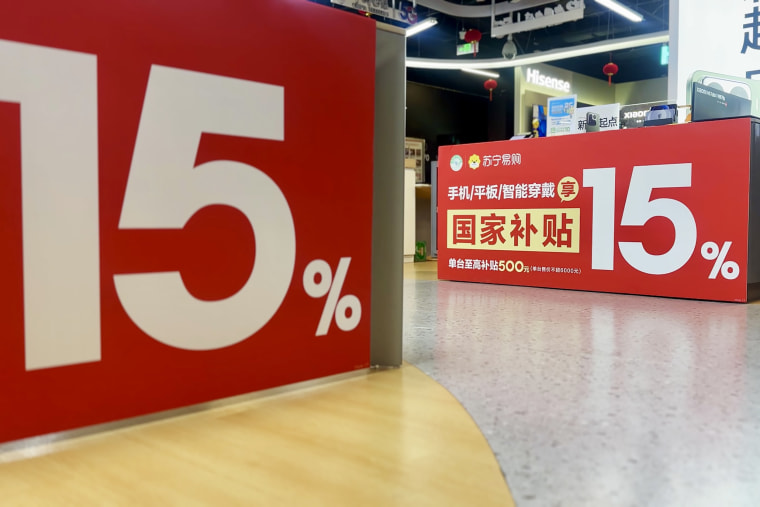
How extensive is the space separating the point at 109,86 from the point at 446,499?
1.06 metres

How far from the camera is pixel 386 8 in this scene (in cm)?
923

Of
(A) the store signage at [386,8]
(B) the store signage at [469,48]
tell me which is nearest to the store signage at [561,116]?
(A) the store signage at [386,8]

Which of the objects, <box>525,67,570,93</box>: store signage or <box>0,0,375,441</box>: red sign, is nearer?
<box>0,0,375,441</box>: red sign

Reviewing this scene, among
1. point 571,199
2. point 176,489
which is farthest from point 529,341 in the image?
point 571,199

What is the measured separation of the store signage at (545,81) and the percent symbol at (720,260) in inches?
424

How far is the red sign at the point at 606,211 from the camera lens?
145 inches

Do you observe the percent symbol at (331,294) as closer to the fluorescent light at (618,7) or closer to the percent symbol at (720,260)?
the percent symbol at (720,260)

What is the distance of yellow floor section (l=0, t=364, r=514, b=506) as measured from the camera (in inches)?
41.8

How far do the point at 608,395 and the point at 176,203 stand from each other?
1.18 metres

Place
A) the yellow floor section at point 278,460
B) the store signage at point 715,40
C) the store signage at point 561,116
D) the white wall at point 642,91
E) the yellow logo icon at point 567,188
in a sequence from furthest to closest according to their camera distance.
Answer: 1. the white wall at point 642,91
2. the store signage at point 715,40
3. the store signage at point 561,116
4. the yellow logo icon at point 567,188
5. the yellow floor section at point 278,460

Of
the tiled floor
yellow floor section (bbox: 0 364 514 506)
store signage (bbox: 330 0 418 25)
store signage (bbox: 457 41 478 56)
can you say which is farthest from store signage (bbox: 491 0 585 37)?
yellow floor section (bbox: 0 364 514 506)

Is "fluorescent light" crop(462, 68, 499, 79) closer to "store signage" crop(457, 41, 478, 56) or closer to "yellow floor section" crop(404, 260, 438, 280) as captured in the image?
"store signage" crop(457, 41, 478, 56)

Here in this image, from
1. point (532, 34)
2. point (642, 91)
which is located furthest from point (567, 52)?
point (642, 91)

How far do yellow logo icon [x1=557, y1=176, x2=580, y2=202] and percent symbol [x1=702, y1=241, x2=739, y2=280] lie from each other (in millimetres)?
851
